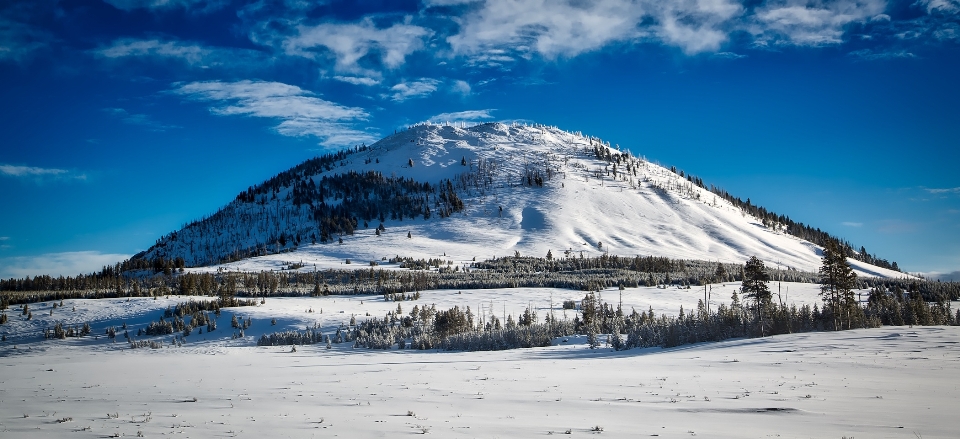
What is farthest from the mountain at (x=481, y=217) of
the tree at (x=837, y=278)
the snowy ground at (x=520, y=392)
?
the snowy ground at (x=520, y=392)

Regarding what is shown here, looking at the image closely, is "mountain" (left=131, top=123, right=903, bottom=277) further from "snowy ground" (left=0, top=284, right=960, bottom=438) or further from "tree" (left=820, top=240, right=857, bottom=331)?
"snowy ground" (left=0, top=284, right=960, bottom=438)

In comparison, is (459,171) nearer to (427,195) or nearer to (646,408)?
(427,195)

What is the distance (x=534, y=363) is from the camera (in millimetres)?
25672

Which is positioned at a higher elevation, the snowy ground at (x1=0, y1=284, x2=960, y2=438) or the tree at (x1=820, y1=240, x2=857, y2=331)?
the tree at (x1=820, y1=240, x2=857, y2=331)

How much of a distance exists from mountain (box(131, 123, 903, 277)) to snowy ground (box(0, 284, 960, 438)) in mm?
78891

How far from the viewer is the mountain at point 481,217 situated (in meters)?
121

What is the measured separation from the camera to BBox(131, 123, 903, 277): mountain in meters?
121

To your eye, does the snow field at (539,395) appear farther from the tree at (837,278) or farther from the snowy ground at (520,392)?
the tree at (837,278)

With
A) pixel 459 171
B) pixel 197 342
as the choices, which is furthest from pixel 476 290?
pixel 459 171

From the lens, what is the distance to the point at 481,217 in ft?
483

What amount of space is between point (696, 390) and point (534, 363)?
11.2 m

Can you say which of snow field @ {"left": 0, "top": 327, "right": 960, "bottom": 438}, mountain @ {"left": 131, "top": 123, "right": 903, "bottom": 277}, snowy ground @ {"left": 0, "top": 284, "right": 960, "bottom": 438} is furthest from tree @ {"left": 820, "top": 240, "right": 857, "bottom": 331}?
mountain @ {"left": 131, "top": 123, "right": 903, "bottom": 277}

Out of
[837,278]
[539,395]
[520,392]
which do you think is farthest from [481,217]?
[539,395]

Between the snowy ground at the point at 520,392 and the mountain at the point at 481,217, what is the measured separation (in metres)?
78.9
